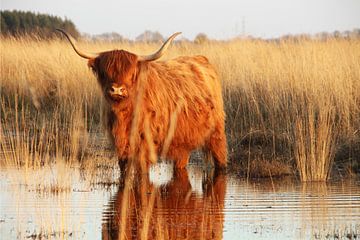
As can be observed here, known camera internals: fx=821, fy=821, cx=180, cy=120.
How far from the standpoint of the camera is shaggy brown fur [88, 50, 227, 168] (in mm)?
7828

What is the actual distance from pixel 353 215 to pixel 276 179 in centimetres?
203

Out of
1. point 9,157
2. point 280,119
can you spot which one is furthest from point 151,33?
point 9,157

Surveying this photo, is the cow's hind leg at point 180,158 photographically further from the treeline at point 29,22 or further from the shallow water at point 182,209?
the treeline at point 29,22

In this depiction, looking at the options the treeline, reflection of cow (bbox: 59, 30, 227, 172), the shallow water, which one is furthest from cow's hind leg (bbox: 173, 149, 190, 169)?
the treeline

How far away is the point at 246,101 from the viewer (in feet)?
39.1

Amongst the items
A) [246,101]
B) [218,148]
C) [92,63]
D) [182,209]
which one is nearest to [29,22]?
[246,101]

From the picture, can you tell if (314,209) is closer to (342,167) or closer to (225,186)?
(225,186)

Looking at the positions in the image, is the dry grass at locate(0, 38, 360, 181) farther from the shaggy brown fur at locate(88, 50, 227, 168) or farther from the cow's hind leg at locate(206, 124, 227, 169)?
the shaggy brown fur at locate(88, 50, 227, 168)

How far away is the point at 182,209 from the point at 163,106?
6.30 ft

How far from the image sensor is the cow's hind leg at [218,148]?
361 inches

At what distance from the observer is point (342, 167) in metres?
8.87

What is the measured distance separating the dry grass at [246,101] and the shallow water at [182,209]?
618 mm

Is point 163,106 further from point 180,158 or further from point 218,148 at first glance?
point 218,148

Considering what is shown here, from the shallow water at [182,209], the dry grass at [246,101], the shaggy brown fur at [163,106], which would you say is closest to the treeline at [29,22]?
the dry grass at [246,101]
